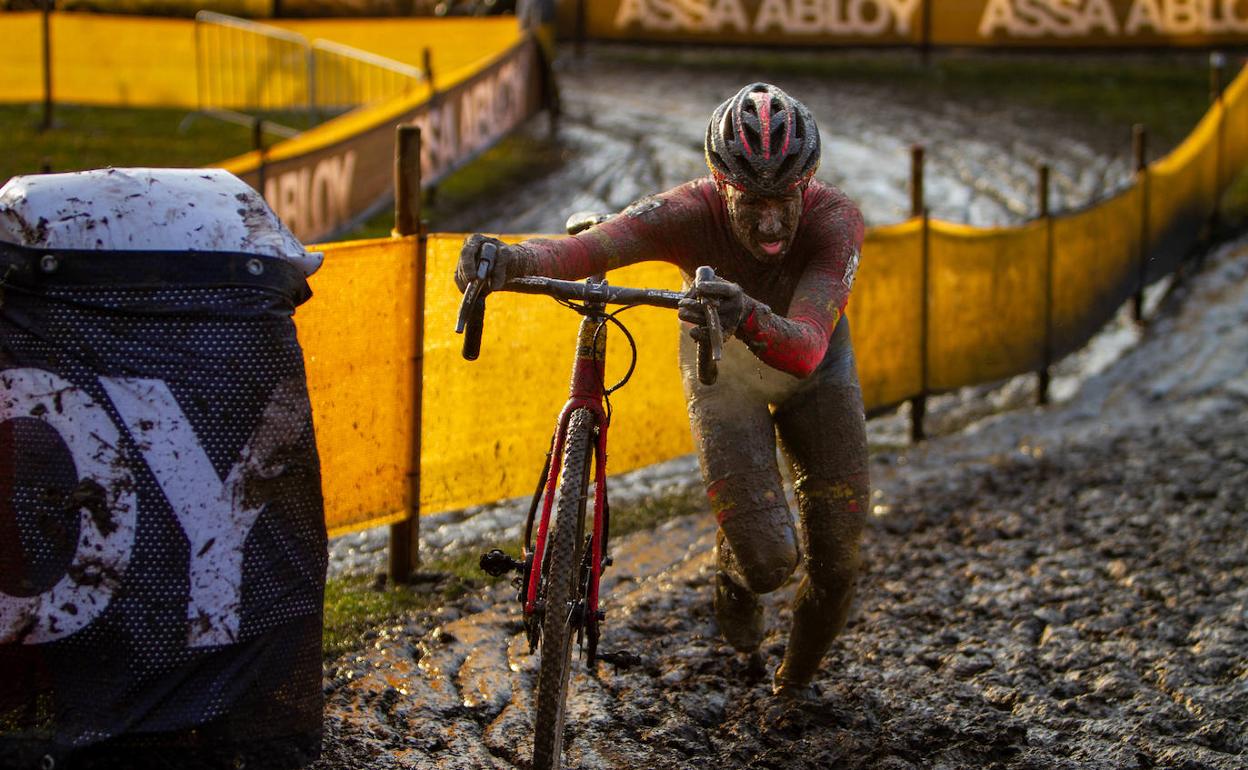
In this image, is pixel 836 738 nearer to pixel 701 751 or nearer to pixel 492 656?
pixel 701 751

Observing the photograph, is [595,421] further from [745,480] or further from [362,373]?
→ [362,373]

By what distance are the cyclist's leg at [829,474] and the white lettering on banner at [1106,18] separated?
18496mm

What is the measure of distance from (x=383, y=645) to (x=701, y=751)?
143 cm

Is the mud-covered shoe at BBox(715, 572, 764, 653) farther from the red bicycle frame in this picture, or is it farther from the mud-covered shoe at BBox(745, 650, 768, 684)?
the red bicycle frame

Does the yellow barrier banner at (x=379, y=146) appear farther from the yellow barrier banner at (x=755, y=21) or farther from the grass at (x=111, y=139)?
the yellow barrier banner at (x=755, y=21)

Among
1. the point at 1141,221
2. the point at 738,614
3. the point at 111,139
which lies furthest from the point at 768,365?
the point at 111,139

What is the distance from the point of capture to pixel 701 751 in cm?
511

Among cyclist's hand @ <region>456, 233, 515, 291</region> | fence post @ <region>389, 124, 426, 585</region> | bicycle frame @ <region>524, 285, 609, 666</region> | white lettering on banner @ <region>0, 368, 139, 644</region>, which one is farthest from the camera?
fence post @ <region>389, 124, 426, 585</region>

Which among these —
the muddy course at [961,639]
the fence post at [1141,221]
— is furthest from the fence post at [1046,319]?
the fence post at [1141,221]

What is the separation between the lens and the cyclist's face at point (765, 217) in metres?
5.01

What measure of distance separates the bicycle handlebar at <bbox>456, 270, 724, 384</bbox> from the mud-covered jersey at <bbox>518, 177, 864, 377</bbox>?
0.72 feet

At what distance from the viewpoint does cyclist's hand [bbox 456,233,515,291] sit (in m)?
4.33

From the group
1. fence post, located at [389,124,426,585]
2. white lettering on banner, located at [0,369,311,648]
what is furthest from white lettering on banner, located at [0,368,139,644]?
fence post, located at [389,124,426,585]

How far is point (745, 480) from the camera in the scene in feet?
16.9
